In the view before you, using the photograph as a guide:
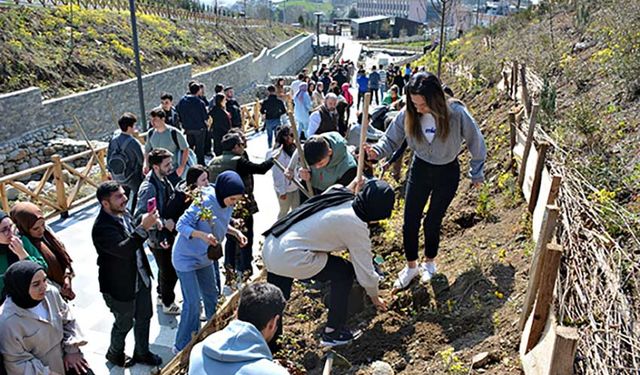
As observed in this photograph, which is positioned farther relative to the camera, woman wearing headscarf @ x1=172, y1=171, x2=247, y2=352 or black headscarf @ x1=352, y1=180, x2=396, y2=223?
Answer: woman wearing headscarf @ x1=172, y1=171, x2=247, y2=352

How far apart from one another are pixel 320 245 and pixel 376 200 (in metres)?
0.55

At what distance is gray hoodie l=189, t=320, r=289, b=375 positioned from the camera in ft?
7.04

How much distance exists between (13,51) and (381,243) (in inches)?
604

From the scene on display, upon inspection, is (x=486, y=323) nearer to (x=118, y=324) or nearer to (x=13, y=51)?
(x=118, y=324)

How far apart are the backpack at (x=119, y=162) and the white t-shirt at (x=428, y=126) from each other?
11.7ft

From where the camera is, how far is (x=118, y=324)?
165 inches

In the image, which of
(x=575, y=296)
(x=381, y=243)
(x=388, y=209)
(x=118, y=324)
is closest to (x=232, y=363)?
(x=388, y=209)

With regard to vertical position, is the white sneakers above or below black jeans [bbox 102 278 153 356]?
above

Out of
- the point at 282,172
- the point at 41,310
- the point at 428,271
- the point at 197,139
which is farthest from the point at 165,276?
the point at 197,139

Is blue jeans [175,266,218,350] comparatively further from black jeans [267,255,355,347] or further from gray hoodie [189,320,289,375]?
gray hoodie [189,320,289,375]

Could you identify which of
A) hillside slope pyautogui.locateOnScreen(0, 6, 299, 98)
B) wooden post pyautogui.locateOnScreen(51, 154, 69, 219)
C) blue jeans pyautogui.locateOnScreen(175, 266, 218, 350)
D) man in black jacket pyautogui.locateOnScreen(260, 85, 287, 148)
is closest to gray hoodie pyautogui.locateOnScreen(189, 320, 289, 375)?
blue jeans pyautogui.locateOnScreen(175, 266, 218, 350)

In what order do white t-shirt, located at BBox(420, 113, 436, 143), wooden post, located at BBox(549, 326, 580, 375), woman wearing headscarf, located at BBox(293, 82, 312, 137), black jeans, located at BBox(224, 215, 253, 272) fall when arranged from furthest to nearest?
woman wearing headscarf, located at BBox(293, 82, 312, 137) → black jeans, located at BBox(224, 215, 253, 272) → white t-shirt, located at BBox(420, 113, 436, 143) → wooden post, located at BBox(549, 326, 580, 375)

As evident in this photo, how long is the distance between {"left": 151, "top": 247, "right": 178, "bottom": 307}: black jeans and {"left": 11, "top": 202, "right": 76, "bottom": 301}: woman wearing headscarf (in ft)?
3.46

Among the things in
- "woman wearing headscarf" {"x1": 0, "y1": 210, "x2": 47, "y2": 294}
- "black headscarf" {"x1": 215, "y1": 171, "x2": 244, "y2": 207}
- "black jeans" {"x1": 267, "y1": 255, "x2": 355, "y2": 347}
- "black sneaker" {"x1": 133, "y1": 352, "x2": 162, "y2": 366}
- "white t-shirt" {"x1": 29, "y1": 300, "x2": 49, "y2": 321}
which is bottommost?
"black sneaker" {"x1": 133, "y1": 352, "x2": 162, "y2": 366}
